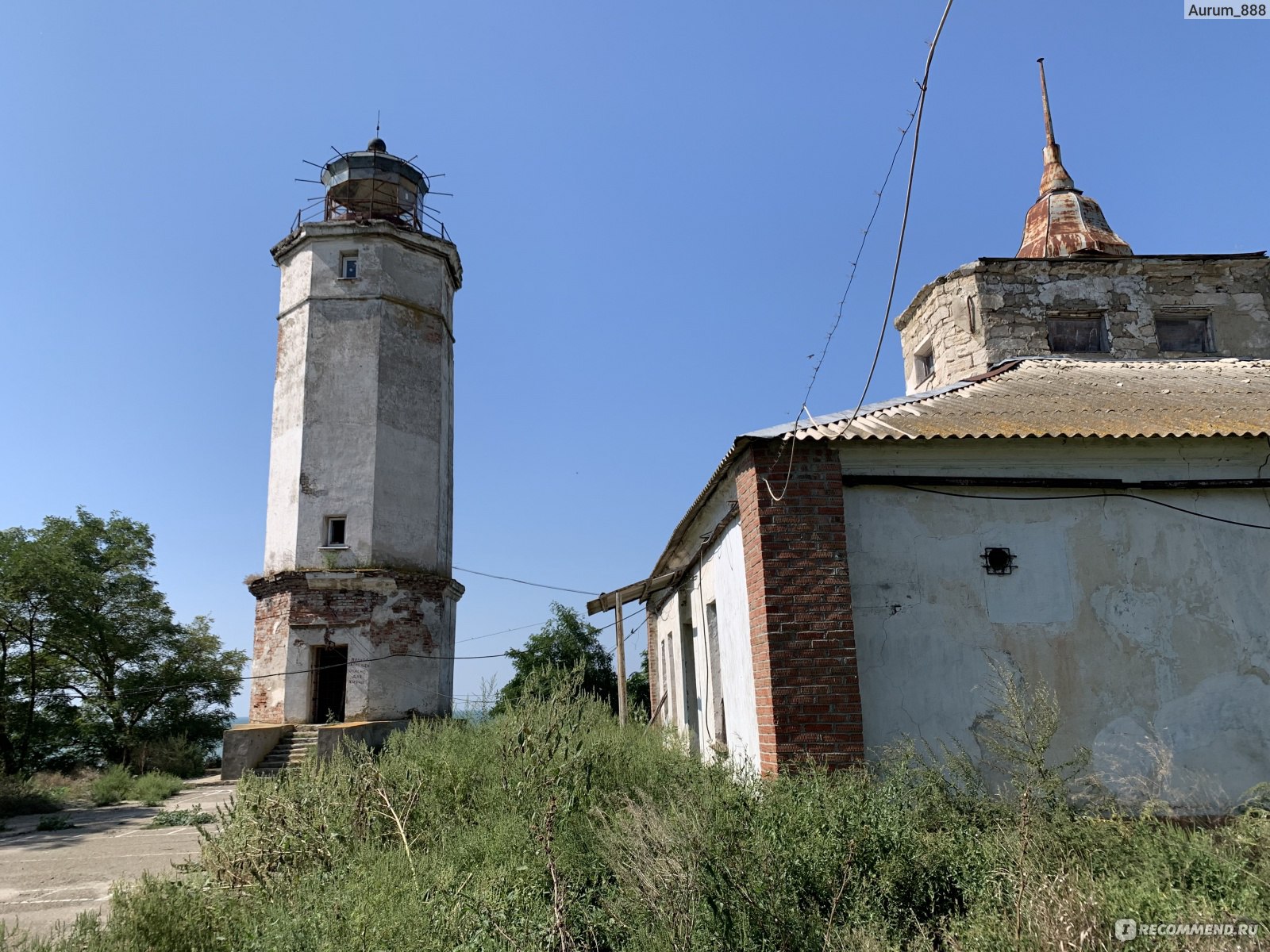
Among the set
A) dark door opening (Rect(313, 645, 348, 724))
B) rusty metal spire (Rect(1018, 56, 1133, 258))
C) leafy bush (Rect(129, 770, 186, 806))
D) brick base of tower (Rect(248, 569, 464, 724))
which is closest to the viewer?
rusty metal spire (Rect(1018, 56, 1133, 258))

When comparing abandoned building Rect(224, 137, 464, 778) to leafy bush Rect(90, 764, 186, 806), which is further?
abandoned building Rect(224, 137, 464, 778)

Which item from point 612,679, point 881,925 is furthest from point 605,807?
point 612,679

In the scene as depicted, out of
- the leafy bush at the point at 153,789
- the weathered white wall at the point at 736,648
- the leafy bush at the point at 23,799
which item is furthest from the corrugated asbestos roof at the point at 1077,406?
the leafy bush at the point at 23,799

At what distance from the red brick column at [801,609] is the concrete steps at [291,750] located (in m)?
13.9

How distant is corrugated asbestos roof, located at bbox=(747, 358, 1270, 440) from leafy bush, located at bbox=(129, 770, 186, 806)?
53.4ft

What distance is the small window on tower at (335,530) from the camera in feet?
65.7

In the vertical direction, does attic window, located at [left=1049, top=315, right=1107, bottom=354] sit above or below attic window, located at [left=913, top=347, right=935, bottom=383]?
below

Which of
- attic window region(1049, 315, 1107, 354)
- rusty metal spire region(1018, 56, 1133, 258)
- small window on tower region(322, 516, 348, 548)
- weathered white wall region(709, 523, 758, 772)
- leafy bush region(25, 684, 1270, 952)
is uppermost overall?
rusty metal spire region(1018, 56, 1133, 258)

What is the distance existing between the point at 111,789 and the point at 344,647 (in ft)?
Answer: 17.5

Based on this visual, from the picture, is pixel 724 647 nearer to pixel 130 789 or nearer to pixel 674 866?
pixel 674 866

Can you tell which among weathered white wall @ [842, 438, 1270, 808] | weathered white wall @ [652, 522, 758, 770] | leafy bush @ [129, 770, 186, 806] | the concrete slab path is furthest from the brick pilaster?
leafy bush @ [129, 770, 186, 806]

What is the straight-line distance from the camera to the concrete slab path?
25.4 feet

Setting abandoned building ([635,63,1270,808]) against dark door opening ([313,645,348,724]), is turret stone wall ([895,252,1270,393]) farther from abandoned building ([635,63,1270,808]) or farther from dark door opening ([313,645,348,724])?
dark door opening ([313,645,348,724])

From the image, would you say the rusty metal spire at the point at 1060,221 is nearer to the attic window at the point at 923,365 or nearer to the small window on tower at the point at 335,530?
the attic window at the point at 923,365
